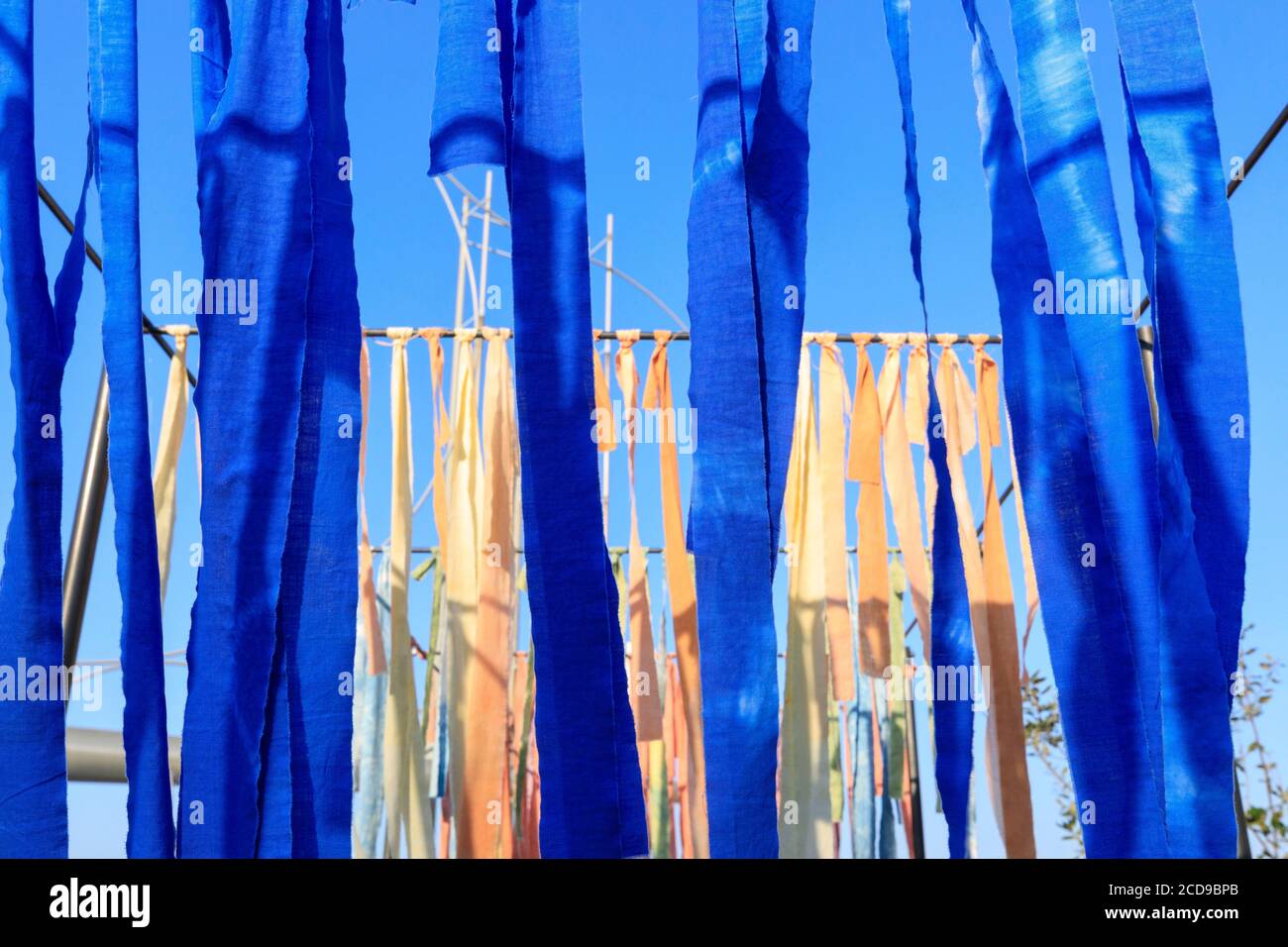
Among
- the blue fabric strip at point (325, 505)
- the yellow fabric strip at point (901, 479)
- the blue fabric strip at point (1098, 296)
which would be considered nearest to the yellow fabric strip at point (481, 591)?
the blue fabric strip at point (325, 505)

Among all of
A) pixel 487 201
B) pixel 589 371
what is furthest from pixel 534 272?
pixel 487 201

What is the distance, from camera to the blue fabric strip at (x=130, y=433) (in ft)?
8.30

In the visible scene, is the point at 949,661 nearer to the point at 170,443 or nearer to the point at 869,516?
the point at 869,516

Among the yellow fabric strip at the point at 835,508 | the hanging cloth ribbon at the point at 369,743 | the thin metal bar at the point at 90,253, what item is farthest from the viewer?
the yellow fabric strip at the point at 835,508

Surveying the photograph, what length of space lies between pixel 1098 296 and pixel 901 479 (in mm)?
3007

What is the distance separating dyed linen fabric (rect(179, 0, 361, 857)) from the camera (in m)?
2.54

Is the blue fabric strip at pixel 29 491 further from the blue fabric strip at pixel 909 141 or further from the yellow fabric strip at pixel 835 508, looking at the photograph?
the yellow fabric strip at pixel 835 508

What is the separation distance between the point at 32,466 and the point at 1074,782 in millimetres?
2348

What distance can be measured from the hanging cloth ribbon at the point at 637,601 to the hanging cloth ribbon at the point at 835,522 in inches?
30.3

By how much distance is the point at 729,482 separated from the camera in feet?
8.71

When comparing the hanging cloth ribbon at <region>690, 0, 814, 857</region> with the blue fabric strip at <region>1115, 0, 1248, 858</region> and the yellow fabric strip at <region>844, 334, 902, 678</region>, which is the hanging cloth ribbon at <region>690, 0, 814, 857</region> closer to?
the blue fabric strip at <region>1115, 0, 1248, 858</region>

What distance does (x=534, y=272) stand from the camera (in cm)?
272

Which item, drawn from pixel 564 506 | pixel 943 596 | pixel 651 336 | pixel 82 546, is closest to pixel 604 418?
pixel 651 336

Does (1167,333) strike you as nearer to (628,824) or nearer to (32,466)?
(628,824)
